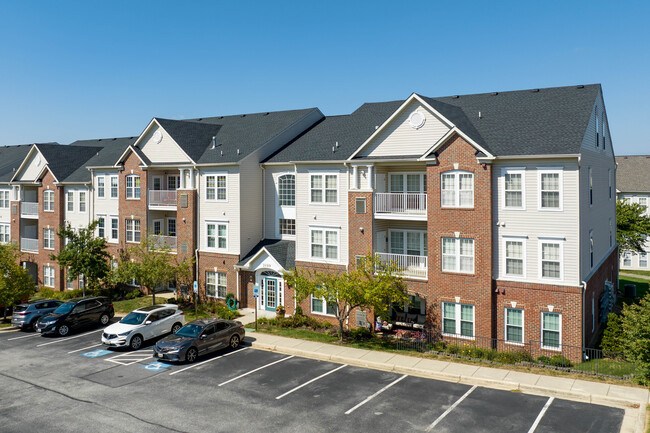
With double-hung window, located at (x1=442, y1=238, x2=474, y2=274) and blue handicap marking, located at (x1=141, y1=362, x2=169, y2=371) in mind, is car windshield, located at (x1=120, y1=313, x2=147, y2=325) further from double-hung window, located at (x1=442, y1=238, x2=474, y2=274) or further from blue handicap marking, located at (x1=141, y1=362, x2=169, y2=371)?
double-hung window, located at (x1=442, y1=238, x2=474, y2=274)

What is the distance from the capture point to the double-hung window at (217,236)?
1340 inches

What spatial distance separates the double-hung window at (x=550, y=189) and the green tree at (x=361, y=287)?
7832 millimetres

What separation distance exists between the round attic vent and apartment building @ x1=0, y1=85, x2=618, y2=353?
2.9 inches

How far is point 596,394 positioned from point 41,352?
2555 centimetres

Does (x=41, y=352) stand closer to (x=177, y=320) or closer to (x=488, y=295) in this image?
(x=177, y=320)

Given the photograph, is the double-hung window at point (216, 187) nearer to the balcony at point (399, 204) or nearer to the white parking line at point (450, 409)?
the balcony at point (399, 204)

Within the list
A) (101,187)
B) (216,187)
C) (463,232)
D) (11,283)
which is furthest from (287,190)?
(11,283)

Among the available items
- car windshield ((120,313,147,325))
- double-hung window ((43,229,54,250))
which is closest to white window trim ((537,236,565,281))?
car windshield ((120,313,147,325))

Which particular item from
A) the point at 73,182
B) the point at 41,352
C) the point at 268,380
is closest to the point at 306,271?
the point at 268,380

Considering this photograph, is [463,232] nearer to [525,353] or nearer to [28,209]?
[525,353]

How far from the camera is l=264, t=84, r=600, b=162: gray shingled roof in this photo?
24016 mm

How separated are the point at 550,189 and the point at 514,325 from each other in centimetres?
664

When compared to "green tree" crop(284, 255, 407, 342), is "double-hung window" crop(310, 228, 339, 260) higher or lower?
higher

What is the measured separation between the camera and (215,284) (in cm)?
3450
